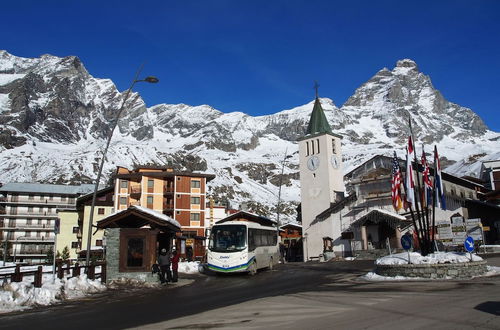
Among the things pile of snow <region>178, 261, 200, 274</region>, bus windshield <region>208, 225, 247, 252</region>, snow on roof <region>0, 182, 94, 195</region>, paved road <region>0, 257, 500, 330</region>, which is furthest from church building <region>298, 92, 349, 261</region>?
snow on roof <region>0, 182, 94, 195</region>

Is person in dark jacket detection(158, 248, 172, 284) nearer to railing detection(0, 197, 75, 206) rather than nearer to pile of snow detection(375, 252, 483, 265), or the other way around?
pile of snow detection(375, 252, 483, 265)

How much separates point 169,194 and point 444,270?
57.7m

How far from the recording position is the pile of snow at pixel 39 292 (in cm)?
1335

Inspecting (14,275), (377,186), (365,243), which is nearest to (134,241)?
(14,275)

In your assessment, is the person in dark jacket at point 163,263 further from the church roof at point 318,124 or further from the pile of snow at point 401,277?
the church roof at point 318,124

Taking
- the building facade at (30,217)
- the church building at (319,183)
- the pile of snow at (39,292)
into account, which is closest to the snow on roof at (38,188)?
the building facade at (30,217)

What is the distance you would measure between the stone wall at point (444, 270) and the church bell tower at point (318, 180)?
3357 cm

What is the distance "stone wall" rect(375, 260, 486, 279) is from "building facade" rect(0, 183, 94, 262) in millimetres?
84362

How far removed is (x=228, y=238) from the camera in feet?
81.3

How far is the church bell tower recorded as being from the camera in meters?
52.2

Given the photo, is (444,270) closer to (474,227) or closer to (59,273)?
(474,227)

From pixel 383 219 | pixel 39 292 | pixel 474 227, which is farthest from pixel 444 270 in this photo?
pixel 383 219

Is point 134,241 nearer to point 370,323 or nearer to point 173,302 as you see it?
point 173,302

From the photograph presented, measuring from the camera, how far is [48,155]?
198125 millimetres
